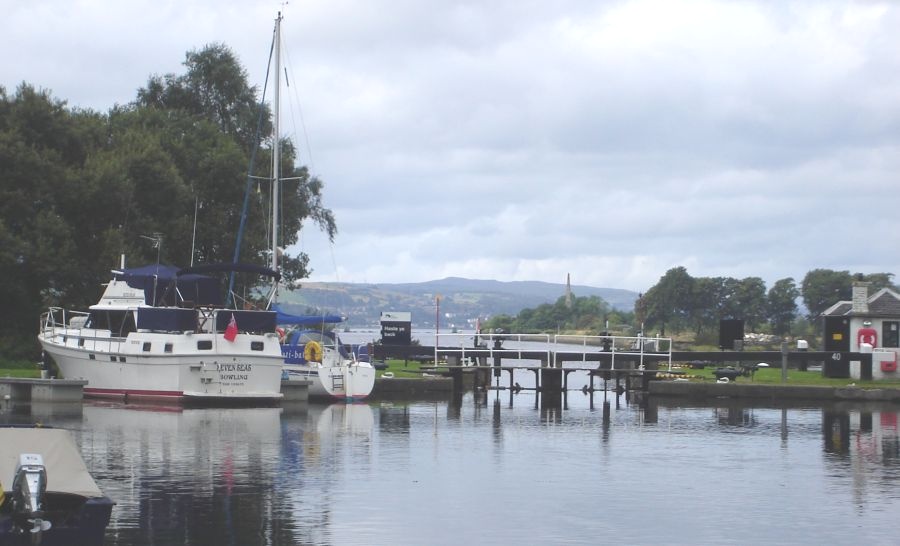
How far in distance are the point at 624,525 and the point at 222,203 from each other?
2029 inches

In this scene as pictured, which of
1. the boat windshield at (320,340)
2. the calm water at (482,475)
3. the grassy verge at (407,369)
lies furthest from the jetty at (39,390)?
the grassy verge at (407,369)

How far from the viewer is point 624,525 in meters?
23.9

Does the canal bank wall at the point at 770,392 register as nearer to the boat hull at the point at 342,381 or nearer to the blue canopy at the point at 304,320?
the boat hull at the point at 342,381

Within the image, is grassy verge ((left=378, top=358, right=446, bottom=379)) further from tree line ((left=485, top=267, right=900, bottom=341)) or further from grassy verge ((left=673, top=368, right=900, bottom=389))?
tree line ((left=485, top=267, right=900, bottom=341))

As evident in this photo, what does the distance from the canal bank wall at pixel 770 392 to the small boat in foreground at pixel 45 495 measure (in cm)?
3964

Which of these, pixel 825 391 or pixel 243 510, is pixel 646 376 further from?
pixel 243 510

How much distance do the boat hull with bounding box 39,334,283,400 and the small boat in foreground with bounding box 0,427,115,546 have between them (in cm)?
2597

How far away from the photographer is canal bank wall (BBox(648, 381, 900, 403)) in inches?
2104

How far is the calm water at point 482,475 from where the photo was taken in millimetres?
23094

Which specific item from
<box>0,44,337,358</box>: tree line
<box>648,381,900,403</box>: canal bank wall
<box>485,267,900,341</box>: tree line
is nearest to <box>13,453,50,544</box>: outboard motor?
<box>0,44,337,358</box>: tree line

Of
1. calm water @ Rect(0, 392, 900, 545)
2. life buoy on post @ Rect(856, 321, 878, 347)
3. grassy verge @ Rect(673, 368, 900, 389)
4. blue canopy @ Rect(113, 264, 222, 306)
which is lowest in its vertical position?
calm water @ Rect(0, 392, 900, 545)

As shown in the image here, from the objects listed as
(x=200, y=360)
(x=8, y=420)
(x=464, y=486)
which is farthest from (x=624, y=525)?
(x=200, y=360)

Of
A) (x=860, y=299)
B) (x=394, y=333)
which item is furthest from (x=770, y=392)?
(x=394, y=333)

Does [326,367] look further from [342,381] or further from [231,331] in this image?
[231,331]
